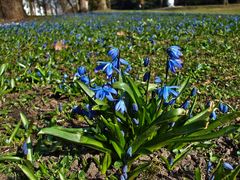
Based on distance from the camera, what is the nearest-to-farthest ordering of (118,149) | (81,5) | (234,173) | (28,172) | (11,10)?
(234,173)
(28,172)
(118,149)
(11,10)
(81,5)

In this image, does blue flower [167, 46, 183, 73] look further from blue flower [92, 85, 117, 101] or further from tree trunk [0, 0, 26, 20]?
tree trunk [0, 0, 26, 20]

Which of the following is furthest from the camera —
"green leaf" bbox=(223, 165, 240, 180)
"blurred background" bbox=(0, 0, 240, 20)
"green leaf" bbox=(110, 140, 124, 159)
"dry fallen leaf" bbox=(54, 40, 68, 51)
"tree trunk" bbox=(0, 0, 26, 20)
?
"blurred background" bbox=(0, 0, 240, 20)

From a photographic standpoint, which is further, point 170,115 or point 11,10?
point 11,10

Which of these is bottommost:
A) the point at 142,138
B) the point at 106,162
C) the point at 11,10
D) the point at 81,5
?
the point at 106,162

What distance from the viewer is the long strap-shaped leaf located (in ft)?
7.63

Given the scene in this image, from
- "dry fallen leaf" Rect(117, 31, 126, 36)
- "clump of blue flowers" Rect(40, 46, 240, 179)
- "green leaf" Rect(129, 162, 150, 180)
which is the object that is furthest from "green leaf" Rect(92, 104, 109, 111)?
"dry fallen leaf" Rect(117, 31, 126, 36)

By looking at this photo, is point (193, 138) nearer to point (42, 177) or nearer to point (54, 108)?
point (42, 177)

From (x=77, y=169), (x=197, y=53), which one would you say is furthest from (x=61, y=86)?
(x=197, y=53)

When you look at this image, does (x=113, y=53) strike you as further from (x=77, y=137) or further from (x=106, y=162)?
(x=106, y=162)

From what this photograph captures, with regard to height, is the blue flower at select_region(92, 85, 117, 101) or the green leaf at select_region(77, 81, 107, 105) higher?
the blue flower at select_region(92, 85, 117, 101)

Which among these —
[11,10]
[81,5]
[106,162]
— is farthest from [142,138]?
[81,5]

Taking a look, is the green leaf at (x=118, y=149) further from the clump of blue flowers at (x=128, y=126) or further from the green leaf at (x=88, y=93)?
the green leaf at (x=88, y=93)

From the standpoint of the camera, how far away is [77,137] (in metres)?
2.46

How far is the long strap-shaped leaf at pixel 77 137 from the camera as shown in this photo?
2.32 metres
